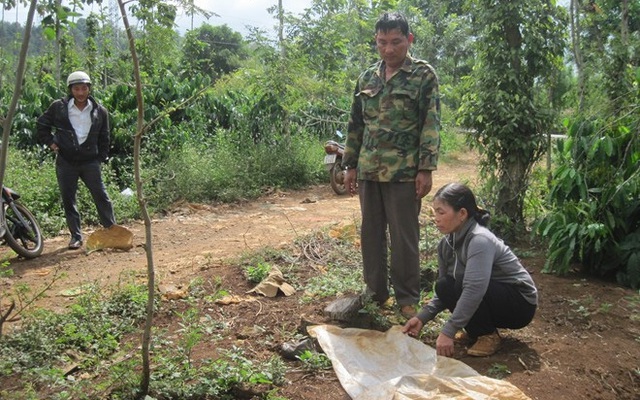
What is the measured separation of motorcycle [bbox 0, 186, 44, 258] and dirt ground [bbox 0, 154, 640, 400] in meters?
0.11

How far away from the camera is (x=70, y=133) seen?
5.54 metres

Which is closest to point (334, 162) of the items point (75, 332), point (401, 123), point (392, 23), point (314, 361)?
point (401, 123)

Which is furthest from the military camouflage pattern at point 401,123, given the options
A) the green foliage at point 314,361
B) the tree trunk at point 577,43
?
the tree trunk at point 577,43

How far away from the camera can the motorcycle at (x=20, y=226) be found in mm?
5383

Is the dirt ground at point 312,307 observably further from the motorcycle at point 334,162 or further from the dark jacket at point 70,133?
→ the motorcycle at point 334,162

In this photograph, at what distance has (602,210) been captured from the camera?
4.65m

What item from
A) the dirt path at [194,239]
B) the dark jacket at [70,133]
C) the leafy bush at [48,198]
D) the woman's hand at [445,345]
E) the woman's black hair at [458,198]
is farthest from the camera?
the leafy bush at [48,198]

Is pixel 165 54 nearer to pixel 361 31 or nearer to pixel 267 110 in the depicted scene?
pixel 267 110

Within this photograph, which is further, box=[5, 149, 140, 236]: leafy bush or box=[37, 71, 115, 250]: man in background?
box=[5, 149, 140, 236]: leafy bush

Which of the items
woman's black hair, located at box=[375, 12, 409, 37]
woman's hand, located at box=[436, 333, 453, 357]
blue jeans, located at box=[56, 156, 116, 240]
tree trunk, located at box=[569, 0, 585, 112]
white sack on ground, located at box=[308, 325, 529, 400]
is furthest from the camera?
tree trunk, located at box=[569, 0, 585, 112]

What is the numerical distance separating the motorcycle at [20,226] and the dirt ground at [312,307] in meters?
0.11

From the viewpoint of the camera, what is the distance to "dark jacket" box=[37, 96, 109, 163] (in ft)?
18.2

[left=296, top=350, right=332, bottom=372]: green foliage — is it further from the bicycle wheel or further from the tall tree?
the bicycle wheel

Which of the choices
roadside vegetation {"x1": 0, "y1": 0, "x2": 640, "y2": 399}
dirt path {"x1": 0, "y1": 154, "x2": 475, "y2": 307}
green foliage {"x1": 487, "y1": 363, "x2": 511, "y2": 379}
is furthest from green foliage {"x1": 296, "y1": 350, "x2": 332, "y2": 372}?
dirt path {"x1": 0, "y1": 154, "x2": 475, "y2": 307}
